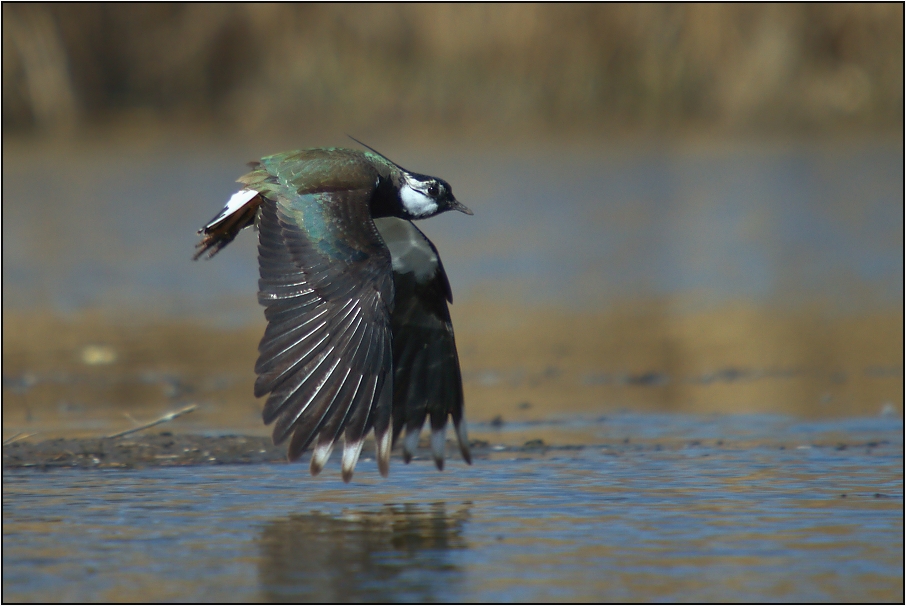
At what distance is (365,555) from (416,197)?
2621 millimetres

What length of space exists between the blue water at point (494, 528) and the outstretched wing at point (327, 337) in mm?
277

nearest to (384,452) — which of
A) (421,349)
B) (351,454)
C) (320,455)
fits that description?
(351,454)

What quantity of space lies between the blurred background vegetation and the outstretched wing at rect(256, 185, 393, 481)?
60.9 feet

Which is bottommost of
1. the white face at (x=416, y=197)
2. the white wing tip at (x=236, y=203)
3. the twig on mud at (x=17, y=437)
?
the twig on mud at (x=17, y=437)

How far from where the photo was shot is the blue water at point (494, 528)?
14.7ft

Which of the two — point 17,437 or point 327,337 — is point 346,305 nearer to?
point 327,337

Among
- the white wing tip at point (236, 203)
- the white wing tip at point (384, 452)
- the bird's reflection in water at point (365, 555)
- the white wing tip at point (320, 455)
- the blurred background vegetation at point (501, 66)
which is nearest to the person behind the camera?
the bird's reflection in water at point (365, 555)

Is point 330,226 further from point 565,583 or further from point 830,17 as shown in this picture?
point 830,17

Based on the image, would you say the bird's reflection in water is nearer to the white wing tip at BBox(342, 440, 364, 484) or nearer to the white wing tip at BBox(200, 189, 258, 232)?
the white wing tip at BBox(342, 440, 364, 484)

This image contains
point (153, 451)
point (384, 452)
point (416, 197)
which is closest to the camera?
point (384, 452)

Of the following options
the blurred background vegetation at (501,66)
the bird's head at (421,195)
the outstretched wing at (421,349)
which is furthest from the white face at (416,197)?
the blurred background vegetation at (501,66)

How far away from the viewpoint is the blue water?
14.7 feet

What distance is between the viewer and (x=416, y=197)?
711cm

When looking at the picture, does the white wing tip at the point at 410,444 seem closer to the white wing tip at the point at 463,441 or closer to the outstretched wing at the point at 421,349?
the outstretched wing at the point at 421,349
